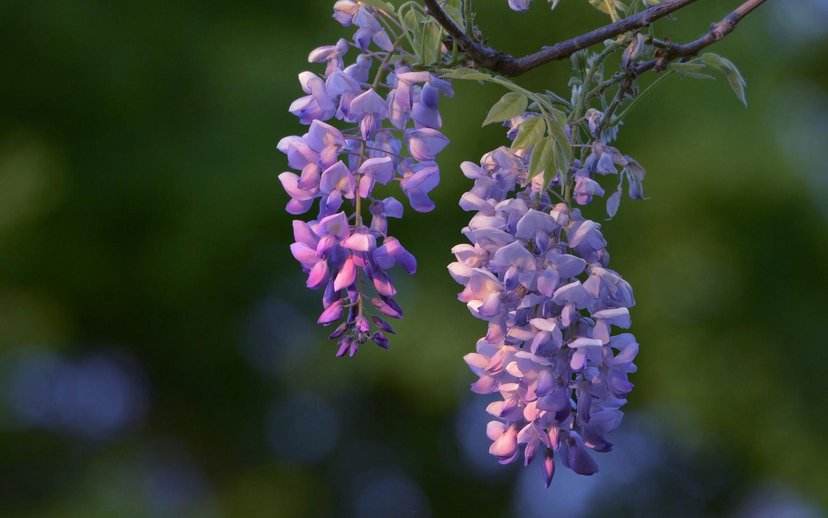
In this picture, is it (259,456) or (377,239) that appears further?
A: (259,456)

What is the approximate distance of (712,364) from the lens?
7008mm

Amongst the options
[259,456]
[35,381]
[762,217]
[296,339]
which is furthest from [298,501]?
[762,217]

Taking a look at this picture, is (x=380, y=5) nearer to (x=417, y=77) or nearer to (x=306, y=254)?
(x=417, y=77)

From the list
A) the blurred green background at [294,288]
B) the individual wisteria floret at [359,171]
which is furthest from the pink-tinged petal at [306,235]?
the blurred green background at [294,288]

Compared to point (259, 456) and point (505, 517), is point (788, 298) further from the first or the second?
point (259, 456)

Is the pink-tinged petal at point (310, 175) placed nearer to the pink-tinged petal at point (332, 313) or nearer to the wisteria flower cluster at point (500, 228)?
the wisteria flower cluster at point (500, 228)

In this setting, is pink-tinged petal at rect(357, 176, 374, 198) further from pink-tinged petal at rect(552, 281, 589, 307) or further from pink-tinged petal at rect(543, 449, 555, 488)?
pink-tinged petal at rect(543, 449, 555, 488)

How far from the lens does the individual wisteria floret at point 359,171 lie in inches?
52.0

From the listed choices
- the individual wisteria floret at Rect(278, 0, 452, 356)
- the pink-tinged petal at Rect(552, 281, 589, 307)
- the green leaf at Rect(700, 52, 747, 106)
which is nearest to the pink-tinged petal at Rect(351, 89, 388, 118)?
the individual wisteria floret at Rect(278, 0, 452, 356)

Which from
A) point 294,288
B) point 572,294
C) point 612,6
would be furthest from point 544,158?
point 294,288

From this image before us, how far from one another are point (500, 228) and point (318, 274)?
0.62 feet

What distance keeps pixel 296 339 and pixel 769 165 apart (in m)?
2.79

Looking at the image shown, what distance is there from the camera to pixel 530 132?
1.32 m

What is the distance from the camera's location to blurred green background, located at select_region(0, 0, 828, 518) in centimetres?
670
